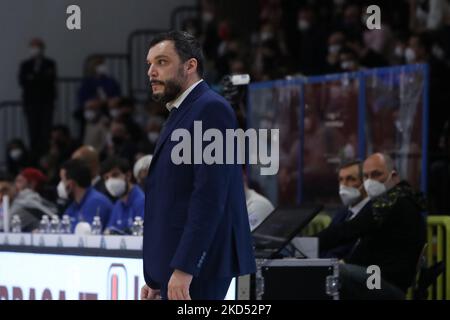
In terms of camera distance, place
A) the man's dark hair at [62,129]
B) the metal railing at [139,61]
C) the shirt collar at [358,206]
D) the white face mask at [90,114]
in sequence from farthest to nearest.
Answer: the metal railing at [139,61]
the white face mask at [90,114]
the man's dark hair at [62,129]
the shirt collar at [358,206]

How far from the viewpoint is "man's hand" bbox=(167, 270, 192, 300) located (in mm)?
5441

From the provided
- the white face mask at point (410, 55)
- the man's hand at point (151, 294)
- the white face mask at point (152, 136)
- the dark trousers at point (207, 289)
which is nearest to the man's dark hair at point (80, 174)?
the white face mask at point (410, 55)

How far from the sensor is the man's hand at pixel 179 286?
5441 mm

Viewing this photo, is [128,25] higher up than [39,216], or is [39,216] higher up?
[128,25]

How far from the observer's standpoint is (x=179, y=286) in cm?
544

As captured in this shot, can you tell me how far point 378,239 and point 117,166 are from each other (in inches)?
117

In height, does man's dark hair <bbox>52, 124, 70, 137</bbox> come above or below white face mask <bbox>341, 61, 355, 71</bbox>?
below

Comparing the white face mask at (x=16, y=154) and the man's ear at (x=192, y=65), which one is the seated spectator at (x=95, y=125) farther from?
the man's ear at (x=192, y=65)

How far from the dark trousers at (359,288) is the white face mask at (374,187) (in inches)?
35.5

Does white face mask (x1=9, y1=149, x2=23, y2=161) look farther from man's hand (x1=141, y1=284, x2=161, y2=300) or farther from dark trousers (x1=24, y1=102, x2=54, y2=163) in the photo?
man's hand (x1=141, y1=284, x2=161, y2=300)

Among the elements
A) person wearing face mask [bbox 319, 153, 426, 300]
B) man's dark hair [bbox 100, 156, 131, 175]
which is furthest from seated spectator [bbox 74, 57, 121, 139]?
person wearing face mask [bbox 319, 153, 426, 300]

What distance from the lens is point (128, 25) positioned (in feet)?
65.7

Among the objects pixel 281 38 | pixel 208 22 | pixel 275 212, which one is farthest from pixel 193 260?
pixel 208 22
